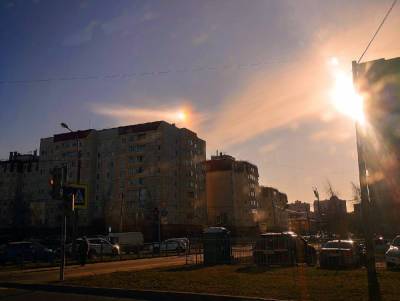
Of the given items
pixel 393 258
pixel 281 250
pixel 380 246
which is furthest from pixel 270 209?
pixel 393 258

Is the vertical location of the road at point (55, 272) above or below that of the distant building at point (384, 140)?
below

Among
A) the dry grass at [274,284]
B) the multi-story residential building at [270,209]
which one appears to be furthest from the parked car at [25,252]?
the multi-story residential building at [270,209]

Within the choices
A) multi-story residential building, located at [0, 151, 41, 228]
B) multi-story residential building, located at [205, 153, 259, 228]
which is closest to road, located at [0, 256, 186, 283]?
multi-story residential building, located at [0, 151, 41, 228]

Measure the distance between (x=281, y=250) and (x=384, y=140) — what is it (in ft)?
139

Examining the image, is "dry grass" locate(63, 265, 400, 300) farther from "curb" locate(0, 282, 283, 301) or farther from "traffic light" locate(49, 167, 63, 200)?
"traffic light" locate(49, 167, 63, 200)

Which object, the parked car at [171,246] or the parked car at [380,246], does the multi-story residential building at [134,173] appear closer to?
the parked car at [171,246]

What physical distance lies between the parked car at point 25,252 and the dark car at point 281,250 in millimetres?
15266

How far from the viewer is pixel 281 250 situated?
2155cm

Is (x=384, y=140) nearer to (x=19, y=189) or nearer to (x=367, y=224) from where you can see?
(x=367, y=224)

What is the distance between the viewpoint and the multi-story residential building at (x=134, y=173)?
88812 millimetres

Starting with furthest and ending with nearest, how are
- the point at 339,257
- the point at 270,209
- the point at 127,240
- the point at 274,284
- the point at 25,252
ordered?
1. the point at 270,209
2. the point at 127,240
3. the point at 25,252
4. the point at 339,257
5. the point at 274,284

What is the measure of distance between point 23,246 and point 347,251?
73.0 ft

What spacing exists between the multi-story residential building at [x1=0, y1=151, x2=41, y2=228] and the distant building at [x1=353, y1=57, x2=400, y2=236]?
70953mm

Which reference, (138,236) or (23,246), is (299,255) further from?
(138,236)
